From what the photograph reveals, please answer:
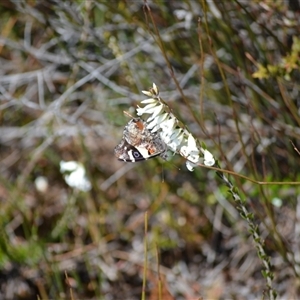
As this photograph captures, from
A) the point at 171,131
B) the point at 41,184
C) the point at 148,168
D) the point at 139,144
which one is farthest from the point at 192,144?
the point at 41,184

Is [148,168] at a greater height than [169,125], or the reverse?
[169,125]

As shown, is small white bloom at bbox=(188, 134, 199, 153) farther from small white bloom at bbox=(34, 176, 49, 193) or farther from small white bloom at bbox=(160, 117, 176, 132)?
small white bloom at bbox=(34, 176, 49, 193)

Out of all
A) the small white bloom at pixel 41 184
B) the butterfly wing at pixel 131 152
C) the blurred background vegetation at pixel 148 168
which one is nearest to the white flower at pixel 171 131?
the butterfly wing at pixel 131 152

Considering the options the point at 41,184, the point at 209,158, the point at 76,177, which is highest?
the point at 209,158

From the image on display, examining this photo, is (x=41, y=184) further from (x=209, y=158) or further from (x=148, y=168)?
(x=209, y=158)

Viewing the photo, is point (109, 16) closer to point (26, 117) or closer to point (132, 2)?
point (132, 2)

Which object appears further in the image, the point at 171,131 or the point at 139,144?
the point at 139,144
